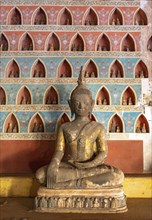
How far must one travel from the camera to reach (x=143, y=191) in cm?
349

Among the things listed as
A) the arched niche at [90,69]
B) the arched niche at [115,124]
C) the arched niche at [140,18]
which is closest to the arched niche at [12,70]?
the arched niche at [90,69]

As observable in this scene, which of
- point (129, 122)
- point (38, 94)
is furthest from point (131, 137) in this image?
point (38, 94)

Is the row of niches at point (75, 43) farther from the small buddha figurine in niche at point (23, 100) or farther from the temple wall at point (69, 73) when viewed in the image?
the small buddha figurine in niche at point (23, 100)

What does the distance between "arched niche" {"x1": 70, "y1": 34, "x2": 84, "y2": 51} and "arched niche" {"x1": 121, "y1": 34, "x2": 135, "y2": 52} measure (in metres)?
0.51

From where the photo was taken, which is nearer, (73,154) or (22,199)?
(73,154)

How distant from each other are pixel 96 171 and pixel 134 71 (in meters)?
1.54

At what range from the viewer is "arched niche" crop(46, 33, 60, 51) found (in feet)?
13.3

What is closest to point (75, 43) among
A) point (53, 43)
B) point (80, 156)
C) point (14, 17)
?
point (53, 43)

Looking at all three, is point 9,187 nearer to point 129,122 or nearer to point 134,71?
point 129,122

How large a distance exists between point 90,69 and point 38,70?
65 cm

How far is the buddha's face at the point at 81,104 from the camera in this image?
3254 mm

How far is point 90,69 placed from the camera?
4035 mm

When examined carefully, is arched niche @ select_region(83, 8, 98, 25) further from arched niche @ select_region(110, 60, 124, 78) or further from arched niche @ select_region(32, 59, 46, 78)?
arched niche @ select_region(32, 59, 46, 78)

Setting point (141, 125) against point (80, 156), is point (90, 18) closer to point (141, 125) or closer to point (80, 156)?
point (141, 125)
